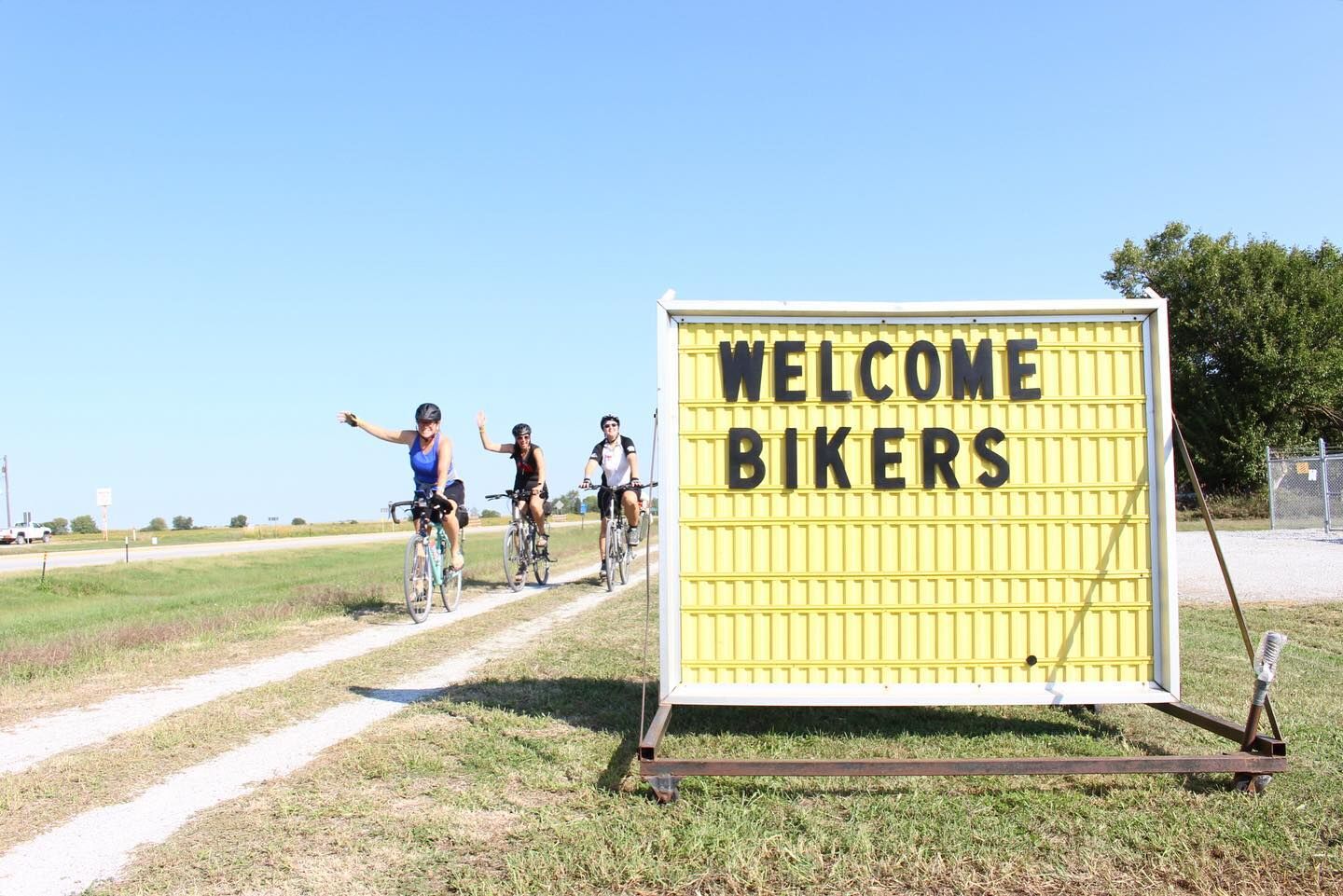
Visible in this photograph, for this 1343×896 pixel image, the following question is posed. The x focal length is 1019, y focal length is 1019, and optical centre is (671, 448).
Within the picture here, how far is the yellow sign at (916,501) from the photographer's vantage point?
532cm

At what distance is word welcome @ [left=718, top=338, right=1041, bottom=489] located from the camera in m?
5.36

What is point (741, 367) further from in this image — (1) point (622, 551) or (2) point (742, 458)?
(1) point (622, 551)

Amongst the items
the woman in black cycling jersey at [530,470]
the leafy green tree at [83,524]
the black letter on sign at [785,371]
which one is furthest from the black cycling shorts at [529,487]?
the leafy green tree at [83,524]

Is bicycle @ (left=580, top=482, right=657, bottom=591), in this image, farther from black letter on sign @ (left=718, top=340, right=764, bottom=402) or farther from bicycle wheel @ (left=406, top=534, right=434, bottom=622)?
black letter on sign @ (left=718, top=340, right=764, bottom=402)

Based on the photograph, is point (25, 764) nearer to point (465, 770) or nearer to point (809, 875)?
point (465, 770)

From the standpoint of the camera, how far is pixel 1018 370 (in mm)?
5391

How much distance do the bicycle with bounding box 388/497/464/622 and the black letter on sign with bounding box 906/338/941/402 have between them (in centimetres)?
595

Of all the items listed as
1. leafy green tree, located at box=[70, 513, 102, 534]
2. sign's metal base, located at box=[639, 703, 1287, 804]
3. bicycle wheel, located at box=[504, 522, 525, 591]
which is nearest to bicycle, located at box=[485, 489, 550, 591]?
bicycle wheel, located at box=[504, 522, 525, 591]

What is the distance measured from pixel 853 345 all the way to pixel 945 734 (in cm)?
214

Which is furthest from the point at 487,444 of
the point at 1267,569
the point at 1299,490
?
the point at 1299,490

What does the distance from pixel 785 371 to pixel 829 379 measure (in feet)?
0.77

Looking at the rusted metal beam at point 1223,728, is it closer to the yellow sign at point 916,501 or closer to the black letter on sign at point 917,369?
the yellow sign at point 916,501

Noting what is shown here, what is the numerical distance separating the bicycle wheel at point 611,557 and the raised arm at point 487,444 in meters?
1.59

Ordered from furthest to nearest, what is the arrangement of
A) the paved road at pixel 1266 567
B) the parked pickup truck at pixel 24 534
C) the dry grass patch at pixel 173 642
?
the parked pickup truck at pixel 24 534 → the paved road at pixel 1266 567 → the dry grass patch at pixel 173 642
